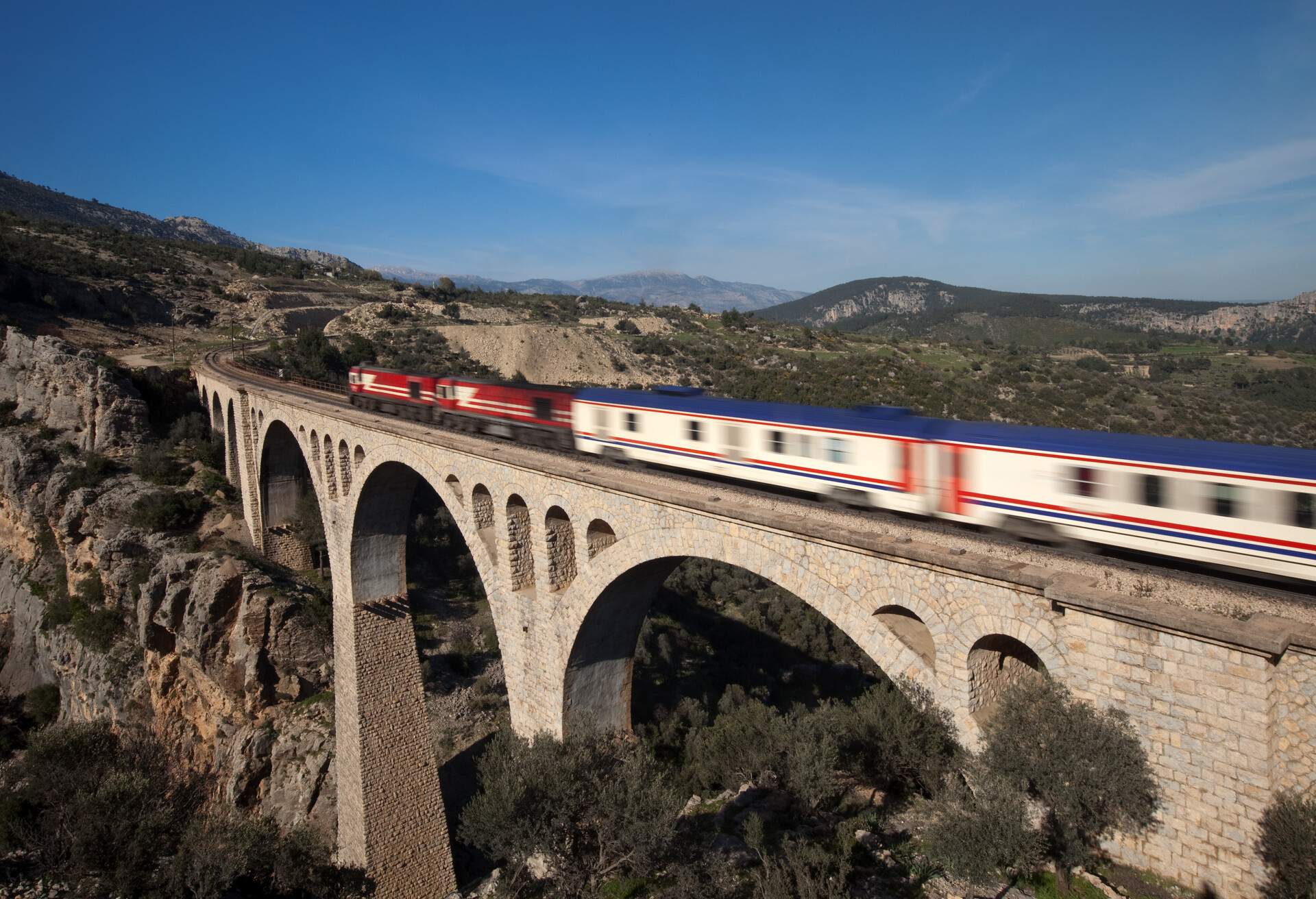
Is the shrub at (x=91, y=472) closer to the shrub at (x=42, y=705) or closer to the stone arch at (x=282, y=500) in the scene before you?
the stone arch at (x=282, y=500)

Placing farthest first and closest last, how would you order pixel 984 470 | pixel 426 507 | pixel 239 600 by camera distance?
1. pixel 426 507
2. pixel 239 600
3. pixel 984 470

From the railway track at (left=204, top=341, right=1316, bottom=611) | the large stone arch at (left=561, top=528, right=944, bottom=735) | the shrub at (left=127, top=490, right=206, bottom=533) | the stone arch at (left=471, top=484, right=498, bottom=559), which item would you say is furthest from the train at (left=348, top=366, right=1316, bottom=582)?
the shrub at (left=127, top=490, right=206, bottom=533)

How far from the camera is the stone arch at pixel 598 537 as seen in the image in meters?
11.6

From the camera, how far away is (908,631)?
327 inches

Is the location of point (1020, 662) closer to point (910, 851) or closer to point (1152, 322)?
point (910, 851)

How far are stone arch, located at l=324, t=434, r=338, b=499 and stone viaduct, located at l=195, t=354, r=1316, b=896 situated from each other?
0.26ft

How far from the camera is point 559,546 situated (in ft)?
41.1

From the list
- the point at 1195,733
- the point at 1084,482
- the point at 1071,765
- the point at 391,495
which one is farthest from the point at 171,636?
the point at 1195,733

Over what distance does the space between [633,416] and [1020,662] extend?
9.34m

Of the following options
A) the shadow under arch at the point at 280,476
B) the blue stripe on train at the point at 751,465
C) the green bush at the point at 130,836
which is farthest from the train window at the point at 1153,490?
the shadow under arch at the point at 280,476

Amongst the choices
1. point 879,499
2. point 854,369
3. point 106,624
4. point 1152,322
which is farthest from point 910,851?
point 1152,322

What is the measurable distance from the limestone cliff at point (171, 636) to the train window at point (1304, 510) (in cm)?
2148

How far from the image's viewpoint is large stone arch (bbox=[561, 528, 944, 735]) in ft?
25.6

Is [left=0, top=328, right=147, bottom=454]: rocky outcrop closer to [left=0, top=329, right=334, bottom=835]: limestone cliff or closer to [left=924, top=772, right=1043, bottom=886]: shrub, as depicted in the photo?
[left=0, top=329, right=334, bottom=835]: limestone cliff
